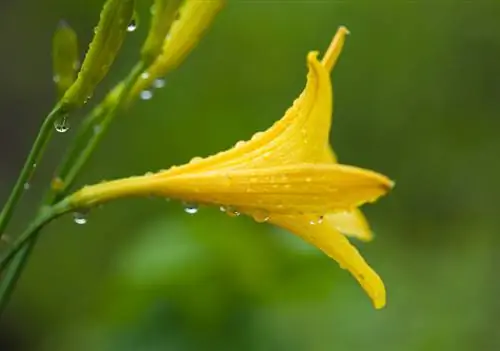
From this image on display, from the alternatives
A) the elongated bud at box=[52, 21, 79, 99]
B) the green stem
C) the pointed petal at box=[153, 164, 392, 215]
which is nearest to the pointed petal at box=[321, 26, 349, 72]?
the pointed petal at box=[153, 164, 392, 215]

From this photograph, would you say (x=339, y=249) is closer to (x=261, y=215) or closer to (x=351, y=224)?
(x=261, y=215)

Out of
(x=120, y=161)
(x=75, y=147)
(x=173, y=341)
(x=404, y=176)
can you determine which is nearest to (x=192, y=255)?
(x=173, y=341)

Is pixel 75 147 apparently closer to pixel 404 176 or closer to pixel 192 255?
pixel 192 255

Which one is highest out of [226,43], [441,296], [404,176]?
[226,43]

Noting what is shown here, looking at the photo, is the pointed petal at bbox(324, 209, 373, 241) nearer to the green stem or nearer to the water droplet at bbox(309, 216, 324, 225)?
the water droplet at bbox(309, 216, 324, 225)

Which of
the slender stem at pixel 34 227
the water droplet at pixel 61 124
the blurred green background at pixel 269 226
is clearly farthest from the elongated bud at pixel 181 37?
the blurred green background at pixel 269 226

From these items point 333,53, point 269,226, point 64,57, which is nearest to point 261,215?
point 333,53
